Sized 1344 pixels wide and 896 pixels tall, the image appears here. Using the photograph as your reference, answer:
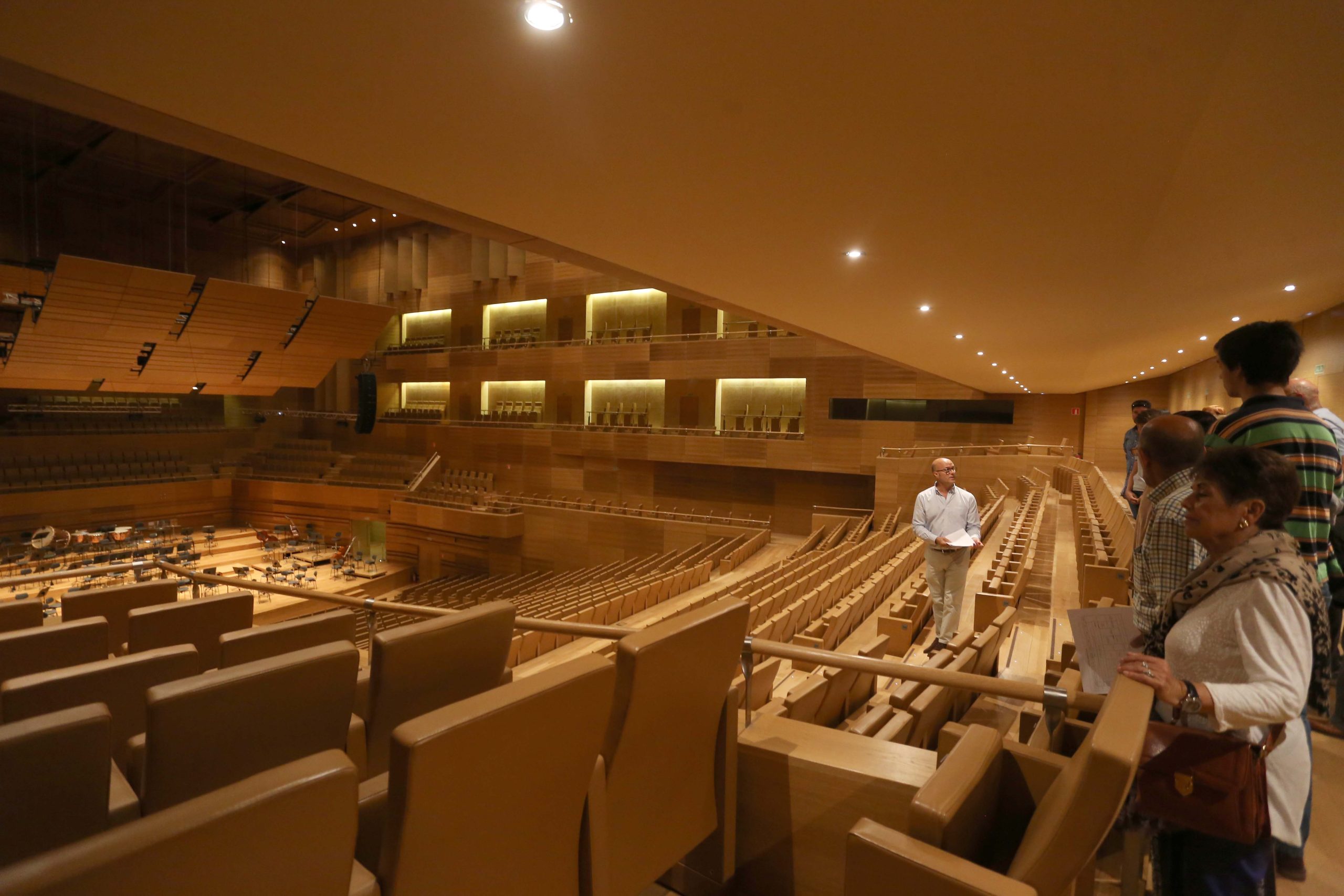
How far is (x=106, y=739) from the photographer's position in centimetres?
103

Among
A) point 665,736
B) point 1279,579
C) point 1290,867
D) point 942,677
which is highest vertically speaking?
point 1279,579

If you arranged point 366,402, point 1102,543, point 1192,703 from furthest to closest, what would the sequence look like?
point 366,402
point 1102,543
point 1192,703

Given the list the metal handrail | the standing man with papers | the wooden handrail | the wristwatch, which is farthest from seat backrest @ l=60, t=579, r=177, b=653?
the standing man with papers

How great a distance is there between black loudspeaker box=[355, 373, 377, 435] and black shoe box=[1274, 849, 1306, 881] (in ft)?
38.4

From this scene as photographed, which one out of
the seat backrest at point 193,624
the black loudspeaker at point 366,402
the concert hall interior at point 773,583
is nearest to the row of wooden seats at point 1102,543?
the concert hall interior at point 773,583

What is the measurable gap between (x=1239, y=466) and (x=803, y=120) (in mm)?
1288

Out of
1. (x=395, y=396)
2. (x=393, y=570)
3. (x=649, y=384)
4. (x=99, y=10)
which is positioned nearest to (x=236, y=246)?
(x=395, y=396)

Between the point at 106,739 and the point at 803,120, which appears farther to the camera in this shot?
the point at 803,120

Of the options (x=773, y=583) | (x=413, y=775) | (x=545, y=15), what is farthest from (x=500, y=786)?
(x=773, y=583)

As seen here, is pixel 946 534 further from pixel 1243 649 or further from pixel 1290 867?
pixel 1243 649

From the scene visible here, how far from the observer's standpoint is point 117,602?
282 centimetres

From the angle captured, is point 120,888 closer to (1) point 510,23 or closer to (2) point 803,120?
(1) point 510,23

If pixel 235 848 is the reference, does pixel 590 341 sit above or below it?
above

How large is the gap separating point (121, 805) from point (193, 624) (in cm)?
154
